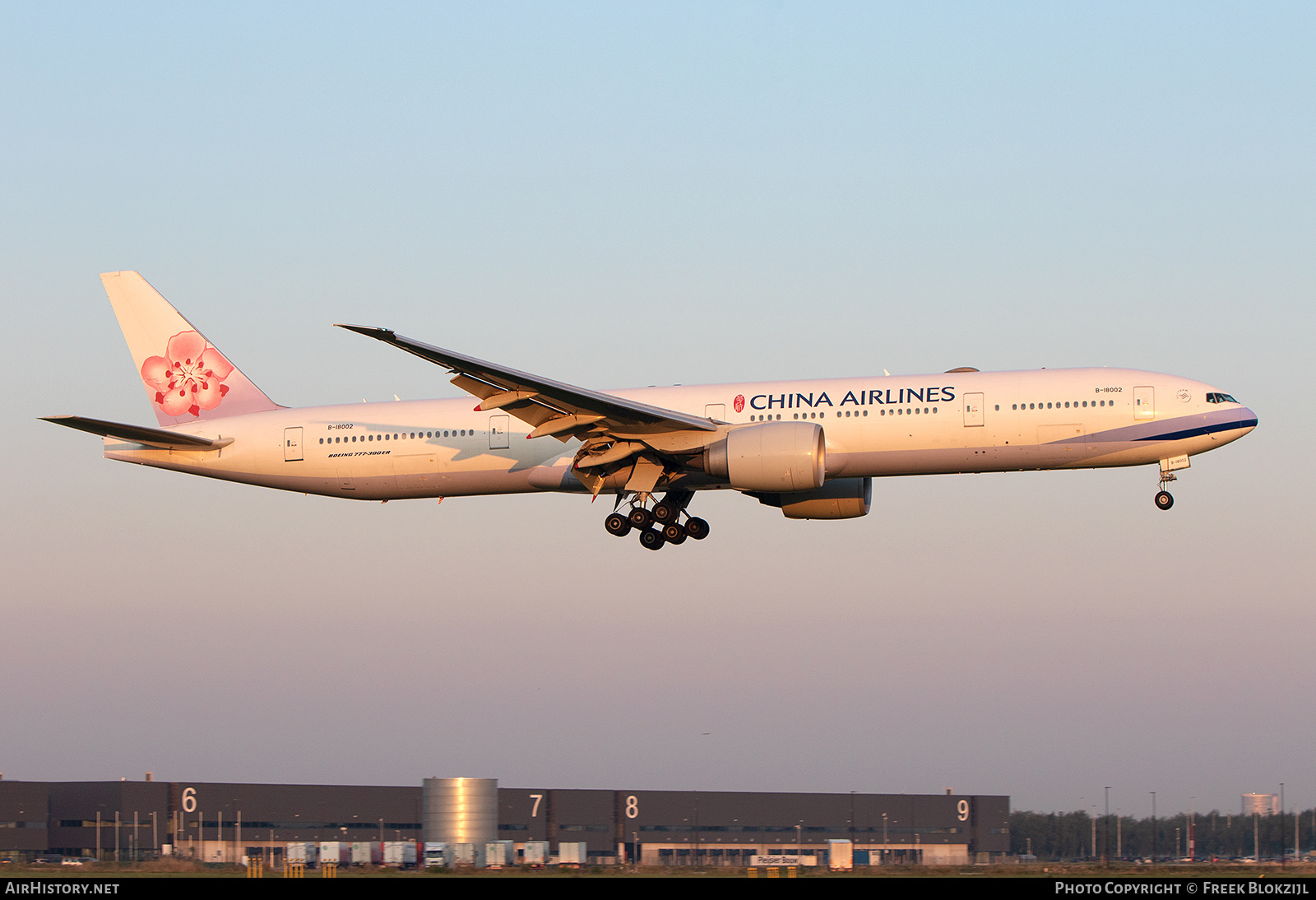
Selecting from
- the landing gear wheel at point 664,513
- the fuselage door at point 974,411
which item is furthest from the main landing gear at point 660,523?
the fuselage door at point 974,411

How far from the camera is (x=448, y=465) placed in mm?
38250

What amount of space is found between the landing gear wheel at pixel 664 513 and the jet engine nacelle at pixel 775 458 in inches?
152

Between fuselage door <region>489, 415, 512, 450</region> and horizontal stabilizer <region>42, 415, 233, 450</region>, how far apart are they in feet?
26.0

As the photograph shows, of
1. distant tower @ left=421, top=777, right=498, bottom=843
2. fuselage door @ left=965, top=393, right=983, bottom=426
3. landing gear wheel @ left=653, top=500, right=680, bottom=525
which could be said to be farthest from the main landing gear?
distant tower @ left=421, top=777, right=498, bottom=843

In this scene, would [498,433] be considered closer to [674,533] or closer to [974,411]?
[674,533]

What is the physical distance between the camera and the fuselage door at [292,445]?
3969cm

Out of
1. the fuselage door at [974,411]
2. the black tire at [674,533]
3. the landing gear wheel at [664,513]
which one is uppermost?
the fuselage door at [974,411]

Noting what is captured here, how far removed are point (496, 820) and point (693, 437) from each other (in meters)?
22.6

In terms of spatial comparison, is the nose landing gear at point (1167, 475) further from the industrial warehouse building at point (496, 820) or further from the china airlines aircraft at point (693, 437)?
the industrial warehouse building at point (496, 820)

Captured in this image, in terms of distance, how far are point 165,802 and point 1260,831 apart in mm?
42102

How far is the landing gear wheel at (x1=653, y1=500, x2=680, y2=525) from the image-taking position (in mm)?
37688
